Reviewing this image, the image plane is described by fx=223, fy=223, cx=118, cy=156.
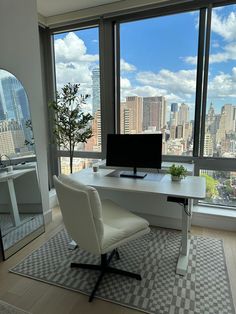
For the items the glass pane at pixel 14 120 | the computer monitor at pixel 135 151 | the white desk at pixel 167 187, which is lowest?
the white desk at pixel 167 187

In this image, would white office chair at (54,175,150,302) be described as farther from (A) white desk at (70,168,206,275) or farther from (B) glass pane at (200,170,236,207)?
(B) glass pane at (200,170,236,207)

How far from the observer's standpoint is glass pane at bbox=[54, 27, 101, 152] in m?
3.21

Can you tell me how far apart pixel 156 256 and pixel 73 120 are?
193 cm

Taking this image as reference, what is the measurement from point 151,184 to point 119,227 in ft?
1.88

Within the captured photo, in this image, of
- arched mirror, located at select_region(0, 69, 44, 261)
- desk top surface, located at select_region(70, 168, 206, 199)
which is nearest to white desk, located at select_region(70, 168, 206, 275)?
desk top surface, located at select_region(70, 168, 206, 199)

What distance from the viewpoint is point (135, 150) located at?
8.25ft

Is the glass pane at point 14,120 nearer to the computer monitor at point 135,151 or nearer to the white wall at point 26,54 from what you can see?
the white wall at point 26,54

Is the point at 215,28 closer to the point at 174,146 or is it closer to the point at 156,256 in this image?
the point at 174,146

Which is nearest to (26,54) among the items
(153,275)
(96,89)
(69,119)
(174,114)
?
(69,119)

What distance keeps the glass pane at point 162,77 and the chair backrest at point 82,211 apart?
5.65ft

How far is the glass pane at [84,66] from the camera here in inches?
126

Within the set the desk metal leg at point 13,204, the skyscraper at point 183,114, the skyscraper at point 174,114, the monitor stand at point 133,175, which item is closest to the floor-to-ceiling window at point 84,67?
the monitor stand at point 133,175

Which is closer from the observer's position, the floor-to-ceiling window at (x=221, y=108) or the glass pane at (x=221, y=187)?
the floor-to-ceiling window at (x=221, y=108)

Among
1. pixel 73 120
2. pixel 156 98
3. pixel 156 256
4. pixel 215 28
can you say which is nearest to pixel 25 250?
pixel 156 256
